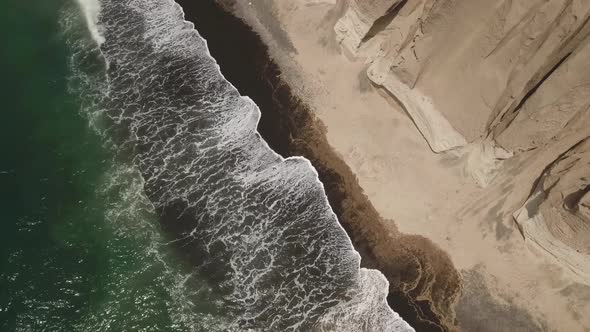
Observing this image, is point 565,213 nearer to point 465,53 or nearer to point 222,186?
point 465,53

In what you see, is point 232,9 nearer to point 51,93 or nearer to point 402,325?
point 51,93

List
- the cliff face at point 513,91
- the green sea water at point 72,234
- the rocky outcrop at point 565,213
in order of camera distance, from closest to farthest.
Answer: the cliff face at point 513,91, the rocky outcrop at point 565,213, the green sea water at point 72,234

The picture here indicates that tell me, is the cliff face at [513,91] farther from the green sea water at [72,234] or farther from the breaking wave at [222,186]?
the green sea water at [72,234]

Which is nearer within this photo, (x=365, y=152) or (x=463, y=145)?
(x=463, y=145)

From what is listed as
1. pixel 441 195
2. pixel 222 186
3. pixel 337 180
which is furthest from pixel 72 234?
pixel 441 195

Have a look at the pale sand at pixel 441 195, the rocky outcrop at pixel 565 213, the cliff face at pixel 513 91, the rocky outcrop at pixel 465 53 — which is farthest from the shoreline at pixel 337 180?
the rocky outcrop at pixel 465 53

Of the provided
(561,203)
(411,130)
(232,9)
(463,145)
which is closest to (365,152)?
(411,130)
